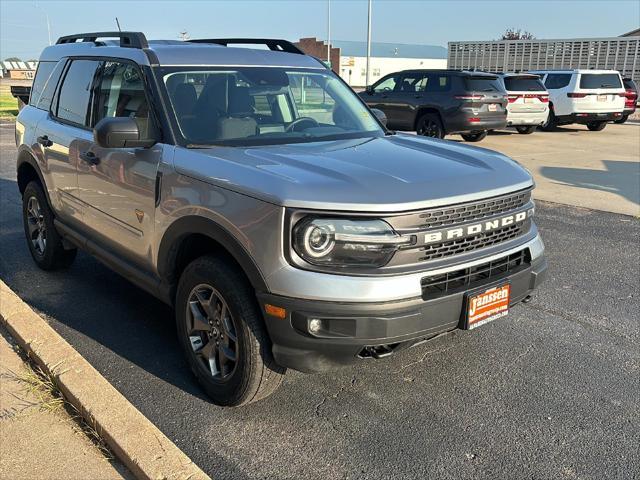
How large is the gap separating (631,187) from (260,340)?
855 centimetres

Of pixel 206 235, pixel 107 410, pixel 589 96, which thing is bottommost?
pixel 107 410

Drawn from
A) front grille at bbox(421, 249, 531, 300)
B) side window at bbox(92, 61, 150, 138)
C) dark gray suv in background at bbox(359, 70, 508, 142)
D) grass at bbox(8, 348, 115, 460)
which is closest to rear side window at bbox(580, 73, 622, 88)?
dark gray suv in background at bbox(359, 70, 508, 142)

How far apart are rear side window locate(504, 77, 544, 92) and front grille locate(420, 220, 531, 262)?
576 inches

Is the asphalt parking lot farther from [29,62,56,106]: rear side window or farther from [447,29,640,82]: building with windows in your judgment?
[447,29,640,82]: building with windows

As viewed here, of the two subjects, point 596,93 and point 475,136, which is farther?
point 596,93

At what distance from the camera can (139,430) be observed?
2.86 meters

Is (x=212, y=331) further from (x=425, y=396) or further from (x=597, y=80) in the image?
(x=597, y=80)

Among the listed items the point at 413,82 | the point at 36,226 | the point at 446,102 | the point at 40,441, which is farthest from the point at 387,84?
the point at 40,441

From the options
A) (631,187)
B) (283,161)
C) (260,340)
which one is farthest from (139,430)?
(631,187)

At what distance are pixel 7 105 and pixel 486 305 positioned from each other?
98.4 feet

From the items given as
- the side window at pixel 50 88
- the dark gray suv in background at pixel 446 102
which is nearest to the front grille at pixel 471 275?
the side window at pixel 50 88

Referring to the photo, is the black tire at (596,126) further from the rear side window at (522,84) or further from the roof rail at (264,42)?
the roof rail at (264,42)

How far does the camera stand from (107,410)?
3.00m

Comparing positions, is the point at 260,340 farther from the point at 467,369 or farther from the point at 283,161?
the point at 467,369
